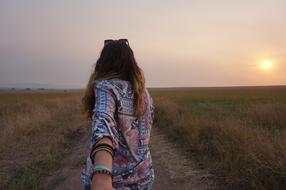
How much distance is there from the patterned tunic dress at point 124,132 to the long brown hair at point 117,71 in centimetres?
4

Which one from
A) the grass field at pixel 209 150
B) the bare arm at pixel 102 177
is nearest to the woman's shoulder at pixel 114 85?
the bare arm at pixel 102 177

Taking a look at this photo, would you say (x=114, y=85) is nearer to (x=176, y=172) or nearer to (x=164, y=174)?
(x=164, y=174)

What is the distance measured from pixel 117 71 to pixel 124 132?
328mm

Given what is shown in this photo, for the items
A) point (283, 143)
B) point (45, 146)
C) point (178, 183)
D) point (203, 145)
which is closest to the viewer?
point (283, 143)

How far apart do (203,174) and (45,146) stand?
519cm

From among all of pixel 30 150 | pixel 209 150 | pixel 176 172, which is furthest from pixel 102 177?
pixel 30 150

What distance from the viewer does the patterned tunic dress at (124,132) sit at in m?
1.79

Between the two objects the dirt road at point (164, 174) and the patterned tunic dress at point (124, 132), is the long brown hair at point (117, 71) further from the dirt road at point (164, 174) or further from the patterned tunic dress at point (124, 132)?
the dirt road at point (164, 174)

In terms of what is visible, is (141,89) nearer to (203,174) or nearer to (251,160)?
(251,160)

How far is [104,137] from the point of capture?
1630 mm

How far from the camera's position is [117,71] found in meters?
2.04

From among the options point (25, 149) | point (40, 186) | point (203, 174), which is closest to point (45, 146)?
point (25, 149)

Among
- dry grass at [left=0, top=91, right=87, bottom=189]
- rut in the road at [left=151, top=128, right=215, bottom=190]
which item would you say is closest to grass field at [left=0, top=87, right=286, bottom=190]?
dry grass at [left=0, top=91, right=87, bottom=189]

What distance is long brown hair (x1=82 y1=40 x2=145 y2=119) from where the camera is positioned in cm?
199
